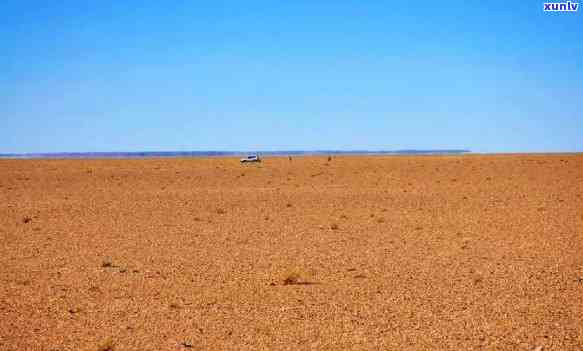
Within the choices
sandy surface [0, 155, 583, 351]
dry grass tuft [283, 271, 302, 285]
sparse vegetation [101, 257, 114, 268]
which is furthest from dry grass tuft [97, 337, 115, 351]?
sparse vegetation [101, 257, 114, 268]

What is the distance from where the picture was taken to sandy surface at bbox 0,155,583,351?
36.8 ft

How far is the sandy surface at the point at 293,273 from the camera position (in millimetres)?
11211

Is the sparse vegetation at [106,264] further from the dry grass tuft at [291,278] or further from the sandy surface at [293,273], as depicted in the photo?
the dry grass tuft at [291,278]

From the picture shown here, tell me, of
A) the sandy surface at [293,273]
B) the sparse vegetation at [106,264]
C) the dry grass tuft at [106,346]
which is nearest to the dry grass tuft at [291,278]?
the sandy surface at [293,273]

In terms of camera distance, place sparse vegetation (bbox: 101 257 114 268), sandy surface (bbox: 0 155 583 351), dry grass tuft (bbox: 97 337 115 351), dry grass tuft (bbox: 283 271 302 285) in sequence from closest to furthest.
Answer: dry grass tuft (bbox: 97 337 115 351), sandy surface (bbox: 0 155 583 351), dry grass tuft (bbox: 283 271 302 285), sparse vegetation (bbox: 101 257 114 268)

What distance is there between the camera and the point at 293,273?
15.4 metres

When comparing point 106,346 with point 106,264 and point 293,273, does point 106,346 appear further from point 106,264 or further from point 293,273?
point 106,264

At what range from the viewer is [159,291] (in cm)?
1446

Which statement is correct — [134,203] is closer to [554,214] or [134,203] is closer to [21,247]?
[21,247]

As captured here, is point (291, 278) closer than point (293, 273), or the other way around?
point (291, 278)

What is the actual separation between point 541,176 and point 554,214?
2396 centimetres

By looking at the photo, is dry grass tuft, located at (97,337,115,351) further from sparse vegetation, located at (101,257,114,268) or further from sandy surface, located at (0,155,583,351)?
sparse vegetation, located at (101,257,114,268)

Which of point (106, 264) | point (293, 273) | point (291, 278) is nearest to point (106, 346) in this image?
point (291, 278)

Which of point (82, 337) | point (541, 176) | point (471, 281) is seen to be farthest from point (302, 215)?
point (541, 176)
